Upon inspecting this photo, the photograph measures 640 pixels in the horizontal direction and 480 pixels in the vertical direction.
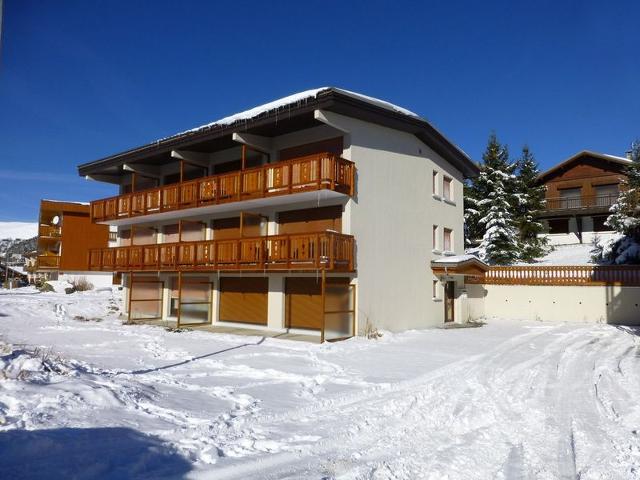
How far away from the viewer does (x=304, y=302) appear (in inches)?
A: 666

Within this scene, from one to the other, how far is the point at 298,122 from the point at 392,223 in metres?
5.26

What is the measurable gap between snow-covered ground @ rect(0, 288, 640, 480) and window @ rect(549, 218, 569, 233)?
100ft

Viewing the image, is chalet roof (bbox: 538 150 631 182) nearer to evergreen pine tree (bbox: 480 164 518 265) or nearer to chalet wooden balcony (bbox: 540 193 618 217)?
chalet wooden balcony (bbox: 540 193 618 217)

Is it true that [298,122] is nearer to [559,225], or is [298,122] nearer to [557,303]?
[557,303]

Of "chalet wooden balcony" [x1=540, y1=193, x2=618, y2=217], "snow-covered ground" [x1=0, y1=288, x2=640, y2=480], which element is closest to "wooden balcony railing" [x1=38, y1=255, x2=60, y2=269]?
"snow-covered ground" [x1=0, y1=288, x2=640, y2=480]

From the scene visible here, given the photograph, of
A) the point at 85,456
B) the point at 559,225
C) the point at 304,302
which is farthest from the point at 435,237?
the point at 559,225

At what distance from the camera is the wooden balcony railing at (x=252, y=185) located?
14912 millimetres

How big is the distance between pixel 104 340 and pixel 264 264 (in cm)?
557

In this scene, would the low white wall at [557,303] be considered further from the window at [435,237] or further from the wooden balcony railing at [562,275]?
the window at [435,237]

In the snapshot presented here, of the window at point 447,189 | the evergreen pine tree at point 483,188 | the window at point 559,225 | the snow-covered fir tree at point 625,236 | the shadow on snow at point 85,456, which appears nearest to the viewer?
the shadow on snow at point 85,456

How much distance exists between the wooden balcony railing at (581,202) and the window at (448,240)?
68.3ft

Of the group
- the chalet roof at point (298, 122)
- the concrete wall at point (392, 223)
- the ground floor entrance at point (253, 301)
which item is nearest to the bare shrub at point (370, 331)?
the concrete wall at point (392, 223)

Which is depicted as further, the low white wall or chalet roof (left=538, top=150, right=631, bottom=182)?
chalet roof (left=538, top=150, right=631, bottom=182)

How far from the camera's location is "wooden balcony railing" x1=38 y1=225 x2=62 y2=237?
167ft
